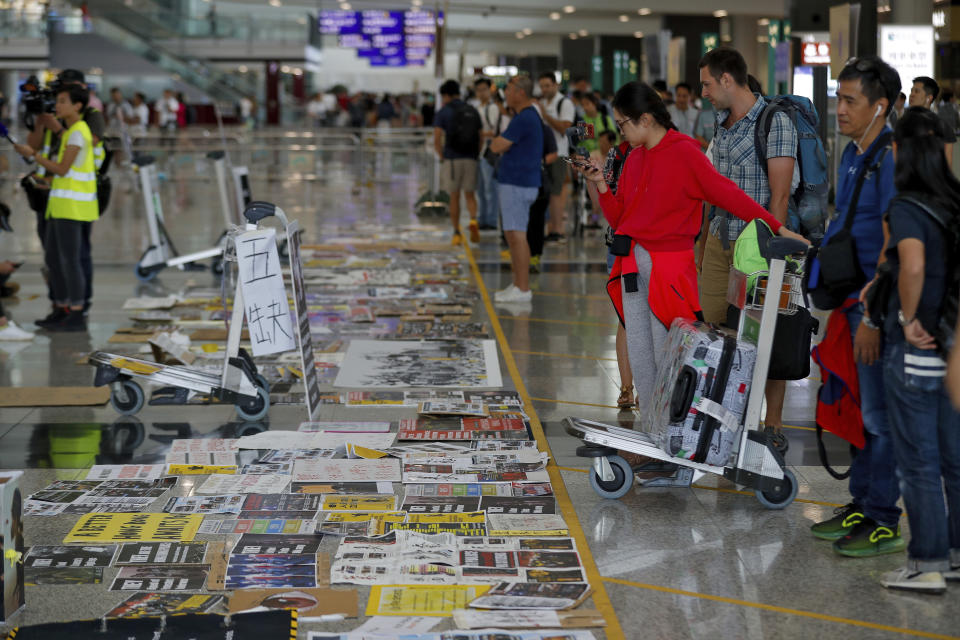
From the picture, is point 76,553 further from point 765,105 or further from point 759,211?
point 765,105

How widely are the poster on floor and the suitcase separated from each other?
2.27 meters

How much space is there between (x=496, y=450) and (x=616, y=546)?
1.19m

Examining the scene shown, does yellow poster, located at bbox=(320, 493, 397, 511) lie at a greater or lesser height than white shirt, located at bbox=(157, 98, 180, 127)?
lesser

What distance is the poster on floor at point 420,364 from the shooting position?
661 cm

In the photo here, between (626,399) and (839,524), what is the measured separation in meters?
2.04

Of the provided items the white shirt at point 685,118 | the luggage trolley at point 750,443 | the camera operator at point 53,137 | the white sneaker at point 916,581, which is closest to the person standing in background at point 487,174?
the white shirt at point 685,118

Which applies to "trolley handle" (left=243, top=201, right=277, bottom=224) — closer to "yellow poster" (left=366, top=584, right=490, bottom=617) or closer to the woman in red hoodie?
the woman in red hoodie

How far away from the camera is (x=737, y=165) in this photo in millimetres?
5047

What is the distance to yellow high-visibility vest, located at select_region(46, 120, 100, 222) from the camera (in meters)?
8.10

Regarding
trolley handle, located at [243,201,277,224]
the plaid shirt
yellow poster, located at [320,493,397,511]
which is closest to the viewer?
yellow poster, located at [320,493,397,511]

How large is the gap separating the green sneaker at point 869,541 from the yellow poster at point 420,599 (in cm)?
127

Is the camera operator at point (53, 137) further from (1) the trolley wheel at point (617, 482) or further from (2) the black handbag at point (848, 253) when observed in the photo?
(2) the black handbag at point (848, 253)

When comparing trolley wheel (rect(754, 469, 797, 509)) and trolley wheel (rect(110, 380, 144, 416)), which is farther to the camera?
trolley wheel (rect(110, 380, 144, 416))

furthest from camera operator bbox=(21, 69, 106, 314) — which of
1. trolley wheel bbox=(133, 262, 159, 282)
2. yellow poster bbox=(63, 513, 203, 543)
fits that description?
yellow poster bbox=(63, 513, 203, 543)
